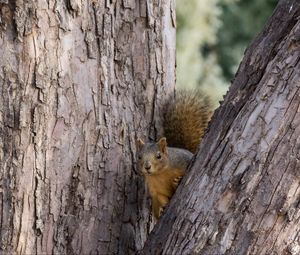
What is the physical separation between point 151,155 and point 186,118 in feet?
0.69

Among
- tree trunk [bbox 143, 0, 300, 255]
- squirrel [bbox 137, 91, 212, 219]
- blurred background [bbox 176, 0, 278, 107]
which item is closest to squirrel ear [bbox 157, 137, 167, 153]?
squirrel [bbox 137, 91, 212, 219]

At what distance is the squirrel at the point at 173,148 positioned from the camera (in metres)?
3.04

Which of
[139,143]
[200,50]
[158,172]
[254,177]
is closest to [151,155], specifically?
[139,143]

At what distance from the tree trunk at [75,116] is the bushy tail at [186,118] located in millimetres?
92

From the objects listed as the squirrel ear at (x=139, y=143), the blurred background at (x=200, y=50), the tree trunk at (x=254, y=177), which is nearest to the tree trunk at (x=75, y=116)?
the squirrel ear at (x=139, y=143)

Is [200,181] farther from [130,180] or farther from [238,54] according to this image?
[238,54]

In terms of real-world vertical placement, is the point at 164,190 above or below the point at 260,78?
below

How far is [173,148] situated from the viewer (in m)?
3.22

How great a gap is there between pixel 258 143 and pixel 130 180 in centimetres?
62

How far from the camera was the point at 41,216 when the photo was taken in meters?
2.82

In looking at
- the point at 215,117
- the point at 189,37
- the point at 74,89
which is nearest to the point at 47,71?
the point at 74,89

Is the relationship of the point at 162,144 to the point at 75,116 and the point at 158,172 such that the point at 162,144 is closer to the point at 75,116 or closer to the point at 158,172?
the point at 158,172

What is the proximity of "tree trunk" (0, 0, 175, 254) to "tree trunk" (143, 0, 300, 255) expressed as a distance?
0.38 metres

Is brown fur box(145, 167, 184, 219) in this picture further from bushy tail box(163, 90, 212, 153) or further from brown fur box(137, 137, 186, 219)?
bushy tail box(163, 90, 212, 153)
